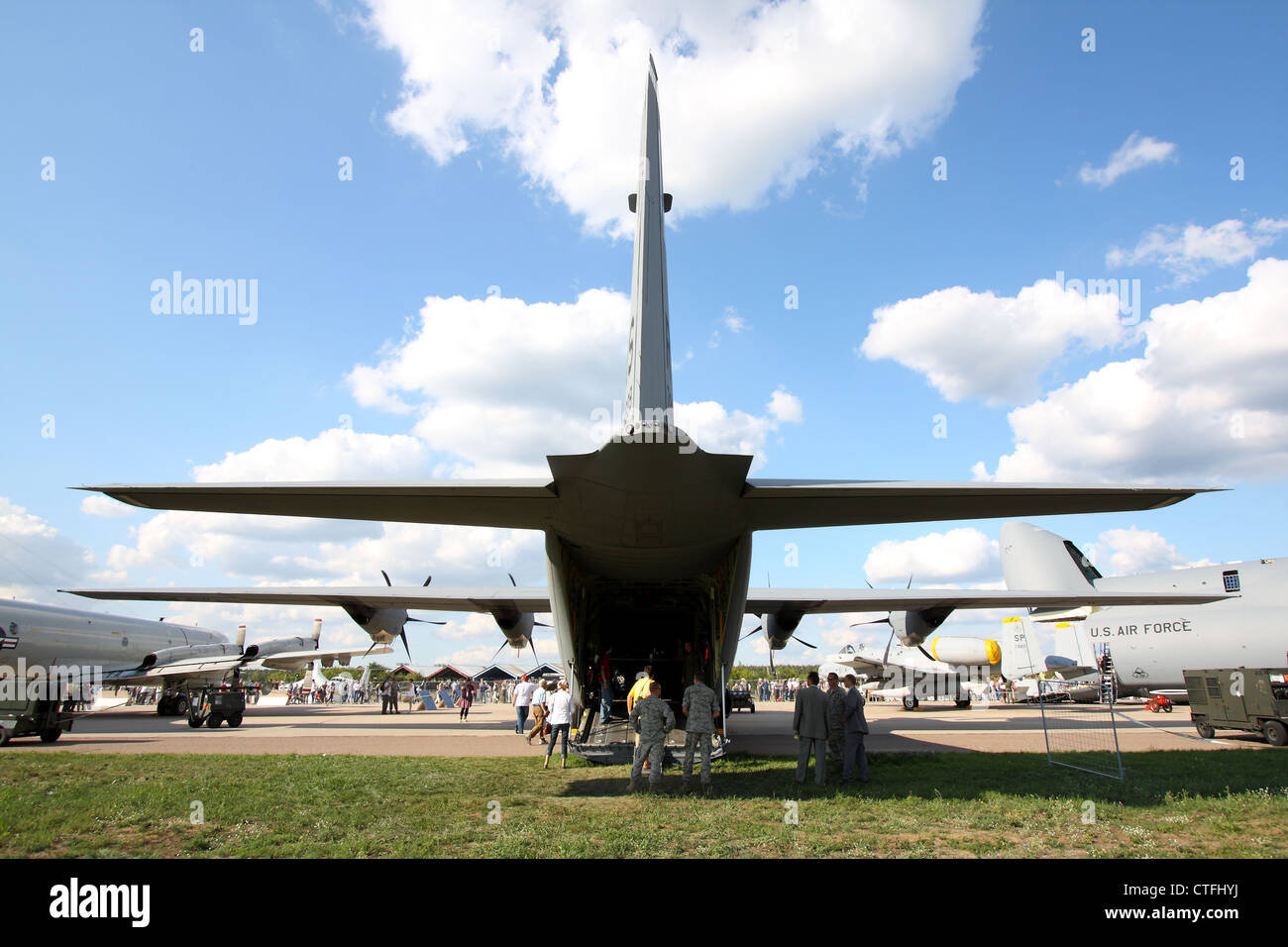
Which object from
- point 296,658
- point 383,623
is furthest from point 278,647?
point 383,623

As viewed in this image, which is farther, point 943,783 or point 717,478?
point 943,783

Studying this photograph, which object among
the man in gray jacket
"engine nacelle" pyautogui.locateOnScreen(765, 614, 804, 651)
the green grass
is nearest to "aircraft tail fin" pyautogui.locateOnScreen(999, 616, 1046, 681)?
"engine nacelle" pyautogui.locateOnScreen(765, 614, 804, 651)

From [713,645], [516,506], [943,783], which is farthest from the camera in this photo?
[713,645]

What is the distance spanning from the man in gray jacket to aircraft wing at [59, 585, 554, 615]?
9.05 m

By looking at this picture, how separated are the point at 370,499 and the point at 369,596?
1202 cm

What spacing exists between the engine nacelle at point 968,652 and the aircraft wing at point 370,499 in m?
25.9

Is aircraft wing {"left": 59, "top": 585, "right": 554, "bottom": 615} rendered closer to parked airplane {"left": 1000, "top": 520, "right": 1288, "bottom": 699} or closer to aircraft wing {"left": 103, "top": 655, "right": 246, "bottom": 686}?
aircraft wing {"left": 103, "top": 655, "right": 246, "bottom": 686}

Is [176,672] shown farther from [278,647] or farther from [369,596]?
[369,596]
